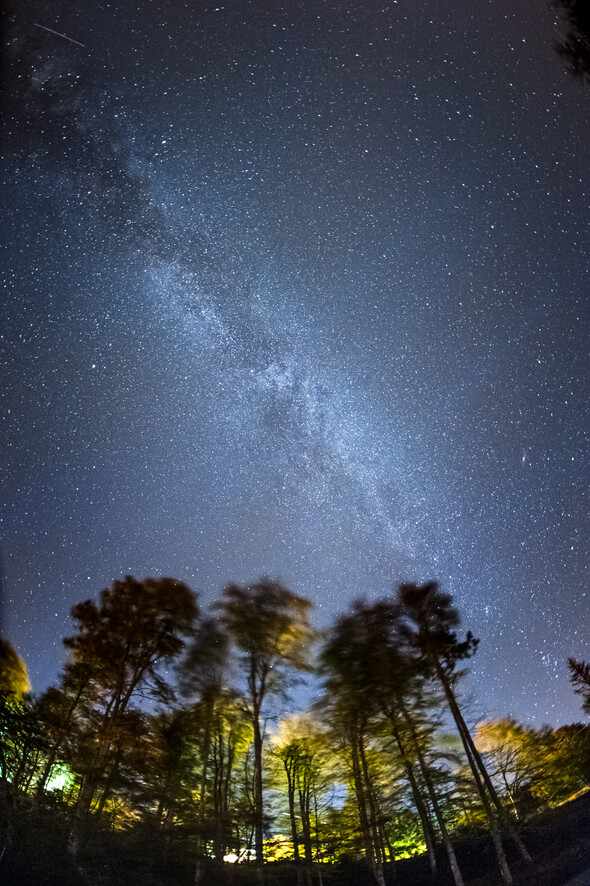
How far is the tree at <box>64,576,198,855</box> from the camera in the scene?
1.91 metres

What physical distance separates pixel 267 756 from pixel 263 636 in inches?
19.5

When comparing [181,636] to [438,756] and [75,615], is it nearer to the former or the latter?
[75,615]

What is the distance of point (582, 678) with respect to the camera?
2.17 metres

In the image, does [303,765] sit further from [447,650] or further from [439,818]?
[447,650]

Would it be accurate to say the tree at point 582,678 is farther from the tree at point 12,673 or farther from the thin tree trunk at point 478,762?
the tree at point 12,673

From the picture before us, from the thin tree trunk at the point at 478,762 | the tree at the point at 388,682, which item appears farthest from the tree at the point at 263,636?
the thin tree trunk at the point at 478,762

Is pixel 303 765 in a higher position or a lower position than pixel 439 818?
higher

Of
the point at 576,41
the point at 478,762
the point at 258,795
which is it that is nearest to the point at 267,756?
the point at 258,795

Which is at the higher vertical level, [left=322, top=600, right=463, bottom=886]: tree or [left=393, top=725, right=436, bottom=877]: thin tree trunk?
[left=322, top=600, right=463, bottom=886]: tree

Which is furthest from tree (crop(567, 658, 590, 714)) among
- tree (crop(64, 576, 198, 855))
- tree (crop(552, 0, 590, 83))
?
tree (crop(552, 0, 590, 83))

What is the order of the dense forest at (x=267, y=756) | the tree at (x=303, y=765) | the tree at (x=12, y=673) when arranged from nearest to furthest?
the dense forest at (x=267, y=756) → the tree at (x=303, y=765) → the tree at (x=12, y=673)

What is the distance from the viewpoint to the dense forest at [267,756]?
5.94ft

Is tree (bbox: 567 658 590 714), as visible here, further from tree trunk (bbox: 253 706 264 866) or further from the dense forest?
tree trunk (bbox: 253 706 264 866)

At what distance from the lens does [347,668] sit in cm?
202
